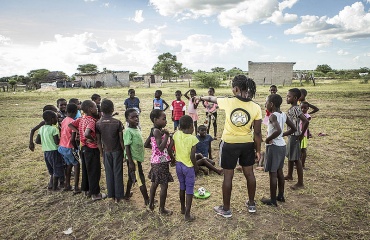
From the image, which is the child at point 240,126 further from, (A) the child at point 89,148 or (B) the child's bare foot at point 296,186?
(A) the child at point 89,148

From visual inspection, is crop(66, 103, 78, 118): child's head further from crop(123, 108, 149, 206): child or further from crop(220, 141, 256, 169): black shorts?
crop(220, 141, 256, 169): black shorts

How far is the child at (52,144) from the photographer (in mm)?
4418

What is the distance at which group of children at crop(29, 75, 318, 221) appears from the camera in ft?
10.8

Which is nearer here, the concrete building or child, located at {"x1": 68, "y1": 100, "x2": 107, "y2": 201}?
child, located at {"x1": 68, "y1": 100, "x2": 107, "y2": 201}

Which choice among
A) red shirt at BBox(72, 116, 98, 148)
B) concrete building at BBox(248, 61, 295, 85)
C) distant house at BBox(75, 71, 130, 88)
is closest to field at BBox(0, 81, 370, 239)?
red shirt at BBox(72, 116, 98, 148)

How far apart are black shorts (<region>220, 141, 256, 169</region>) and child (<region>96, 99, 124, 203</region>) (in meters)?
1.61

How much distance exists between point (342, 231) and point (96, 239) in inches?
129

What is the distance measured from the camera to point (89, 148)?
13.3 feet

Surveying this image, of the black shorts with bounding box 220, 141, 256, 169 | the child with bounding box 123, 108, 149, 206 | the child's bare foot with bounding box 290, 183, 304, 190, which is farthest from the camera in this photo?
the child's bare foot with bounding box 290, 183, 304, 190

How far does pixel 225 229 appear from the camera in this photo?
335cm

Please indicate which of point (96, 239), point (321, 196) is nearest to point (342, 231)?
point (321, 196)

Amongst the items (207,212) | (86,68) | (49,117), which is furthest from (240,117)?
(86,68)

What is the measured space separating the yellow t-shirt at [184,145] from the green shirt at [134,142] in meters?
0.73

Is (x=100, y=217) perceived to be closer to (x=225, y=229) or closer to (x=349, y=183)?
(x=225, y=229)
